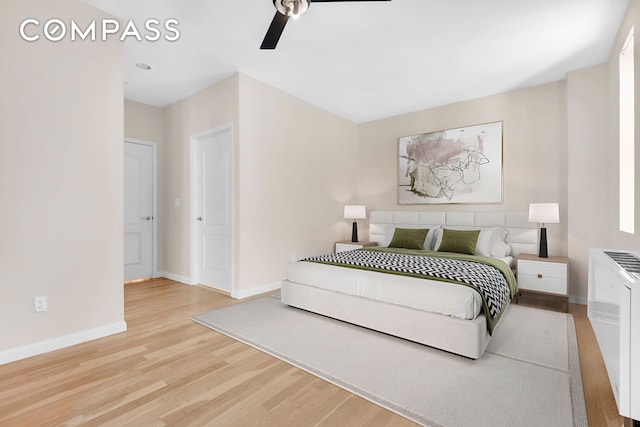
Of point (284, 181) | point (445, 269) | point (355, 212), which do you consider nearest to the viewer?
point (445, 269)

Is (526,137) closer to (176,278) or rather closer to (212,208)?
(212,208)

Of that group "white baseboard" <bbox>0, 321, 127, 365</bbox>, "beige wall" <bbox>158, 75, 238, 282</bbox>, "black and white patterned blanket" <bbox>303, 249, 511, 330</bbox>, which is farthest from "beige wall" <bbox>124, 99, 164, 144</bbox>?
"black and white patterned blanket" <bbox>303, 249, 511, 330</bbox>

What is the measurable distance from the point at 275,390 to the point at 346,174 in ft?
13.5

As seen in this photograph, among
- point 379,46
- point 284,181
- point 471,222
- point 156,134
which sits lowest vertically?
point 471,222

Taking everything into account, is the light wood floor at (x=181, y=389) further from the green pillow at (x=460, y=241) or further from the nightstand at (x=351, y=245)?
the nightstand at (x=351, y=245)

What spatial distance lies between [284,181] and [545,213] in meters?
3.19

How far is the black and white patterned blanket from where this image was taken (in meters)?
2.44

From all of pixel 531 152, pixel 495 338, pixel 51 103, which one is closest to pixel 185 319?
pixel 51 103

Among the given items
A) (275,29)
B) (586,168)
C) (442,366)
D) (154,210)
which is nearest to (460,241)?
(586,168)

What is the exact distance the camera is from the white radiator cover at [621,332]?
125 cm

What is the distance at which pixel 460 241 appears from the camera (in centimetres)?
379

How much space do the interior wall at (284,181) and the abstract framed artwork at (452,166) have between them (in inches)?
43.2

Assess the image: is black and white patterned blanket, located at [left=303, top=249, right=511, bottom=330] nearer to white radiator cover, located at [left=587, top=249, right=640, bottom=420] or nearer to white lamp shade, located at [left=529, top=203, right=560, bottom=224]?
white radiator cover, located at [left=587, top=249, right=640, bottom=420]

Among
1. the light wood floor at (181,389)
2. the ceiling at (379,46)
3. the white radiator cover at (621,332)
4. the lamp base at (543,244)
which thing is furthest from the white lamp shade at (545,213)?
the white radiator cover at (621,332)
